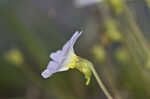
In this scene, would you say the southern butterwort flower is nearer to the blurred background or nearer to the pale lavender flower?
the pale lavender flower

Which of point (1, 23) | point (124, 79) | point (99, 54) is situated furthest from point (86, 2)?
point (1, 23)

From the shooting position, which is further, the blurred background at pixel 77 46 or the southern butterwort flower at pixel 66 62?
the blurred background at pixel 77 46

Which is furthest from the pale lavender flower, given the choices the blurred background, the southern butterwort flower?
the blurred background

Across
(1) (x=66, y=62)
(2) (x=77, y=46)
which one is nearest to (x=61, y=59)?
(1) (x=66, y=62)

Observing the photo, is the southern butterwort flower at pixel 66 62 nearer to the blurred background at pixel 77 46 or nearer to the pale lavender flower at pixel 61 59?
the pale lavender flower at pixel 61 59

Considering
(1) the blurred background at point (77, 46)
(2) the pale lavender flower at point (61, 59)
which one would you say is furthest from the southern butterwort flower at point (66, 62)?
(1) the blurred background at point (77, 46)

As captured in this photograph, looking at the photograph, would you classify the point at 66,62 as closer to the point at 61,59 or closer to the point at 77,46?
the point at 61,59
